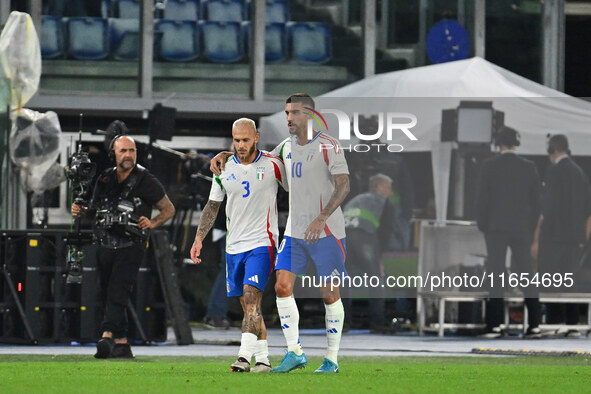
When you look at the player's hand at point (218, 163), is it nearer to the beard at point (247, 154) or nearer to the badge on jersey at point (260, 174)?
the beard at point (247, 154)

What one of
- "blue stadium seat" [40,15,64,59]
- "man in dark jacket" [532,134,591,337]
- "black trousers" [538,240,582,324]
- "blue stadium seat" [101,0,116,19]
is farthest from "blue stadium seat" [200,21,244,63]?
"black trousers" [538,240,582,324]

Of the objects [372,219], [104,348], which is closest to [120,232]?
[104,348]

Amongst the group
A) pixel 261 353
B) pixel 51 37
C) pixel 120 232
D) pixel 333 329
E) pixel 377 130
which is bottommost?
pixel 261 353

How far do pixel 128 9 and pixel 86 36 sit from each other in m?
0.76

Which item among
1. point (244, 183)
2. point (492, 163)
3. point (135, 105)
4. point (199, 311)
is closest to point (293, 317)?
point (244, 183)

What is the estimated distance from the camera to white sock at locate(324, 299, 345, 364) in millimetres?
12328

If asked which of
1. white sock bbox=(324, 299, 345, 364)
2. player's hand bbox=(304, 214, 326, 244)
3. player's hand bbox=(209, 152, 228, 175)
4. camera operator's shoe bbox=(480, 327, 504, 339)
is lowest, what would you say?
camera operator's shoe bbox=(480, 327, 504, 339)

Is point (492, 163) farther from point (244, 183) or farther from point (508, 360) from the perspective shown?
point (244, 183)

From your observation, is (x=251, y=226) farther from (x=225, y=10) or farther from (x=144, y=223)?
(x=225, y=10)

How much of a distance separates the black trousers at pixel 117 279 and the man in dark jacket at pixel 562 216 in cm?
543

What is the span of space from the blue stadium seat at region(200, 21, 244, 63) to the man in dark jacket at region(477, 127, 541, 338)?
7209 millimetres

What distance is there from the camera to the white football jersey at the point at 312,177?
488 inches

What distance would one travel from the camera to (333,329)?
12.4m

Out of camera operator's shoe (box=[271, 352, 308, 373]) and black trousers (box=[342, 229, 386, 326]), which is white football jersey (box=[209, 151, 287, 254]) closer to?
camera operator's shoe (box=[271, 352, 308, 373])
